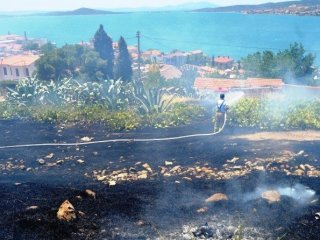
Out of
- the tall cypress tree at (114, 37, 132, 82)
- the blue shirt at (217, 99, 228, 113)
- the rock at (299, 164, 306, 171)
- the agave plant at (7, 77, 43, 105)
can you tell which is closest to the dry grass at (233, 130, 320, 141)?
the blue shirt at (217, 99, 228, 113)

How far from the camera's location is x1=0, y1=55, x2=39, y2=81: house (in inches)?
1581

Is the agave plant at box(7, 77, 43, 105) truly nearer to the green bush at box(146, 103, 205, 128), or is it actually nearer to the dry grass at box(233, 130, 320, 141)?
the green bush at box(146, 103, 205, 128)

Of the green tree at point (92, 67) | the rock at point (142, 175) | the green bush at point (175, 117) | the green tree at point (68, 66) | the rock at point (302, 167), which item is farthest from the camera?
the green tree at point (92, 67)

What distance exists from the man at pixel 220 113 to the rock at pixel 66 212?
621 centimetres

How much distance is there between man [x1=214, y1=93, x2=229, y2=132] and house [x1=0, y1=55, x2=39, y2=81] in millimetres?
32218

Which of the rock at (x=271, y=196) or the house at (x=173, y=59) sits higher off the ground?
the rock at (x=271, y=196)

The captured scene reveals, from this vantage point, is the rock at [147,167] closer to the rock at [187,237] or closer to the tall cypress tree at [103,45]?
the rock at [187,237]

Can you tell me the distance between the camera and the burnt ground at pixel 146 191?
6688 mm

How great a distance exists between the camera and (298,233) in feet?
21.4

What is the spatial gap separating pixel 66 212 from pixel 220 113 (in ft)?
21.0

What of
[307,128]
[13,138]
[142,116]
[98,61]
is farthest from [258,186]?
[98,61]

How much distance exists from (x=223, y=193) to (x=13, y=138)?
7578 millimetres

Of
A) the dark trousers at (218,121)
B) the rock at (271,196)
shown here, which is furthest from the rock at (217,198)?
the dark trousers at (218,121)

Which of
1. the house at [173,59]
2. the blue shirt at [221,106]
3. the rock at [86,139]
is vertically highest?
the blue shirt at [221,106]
